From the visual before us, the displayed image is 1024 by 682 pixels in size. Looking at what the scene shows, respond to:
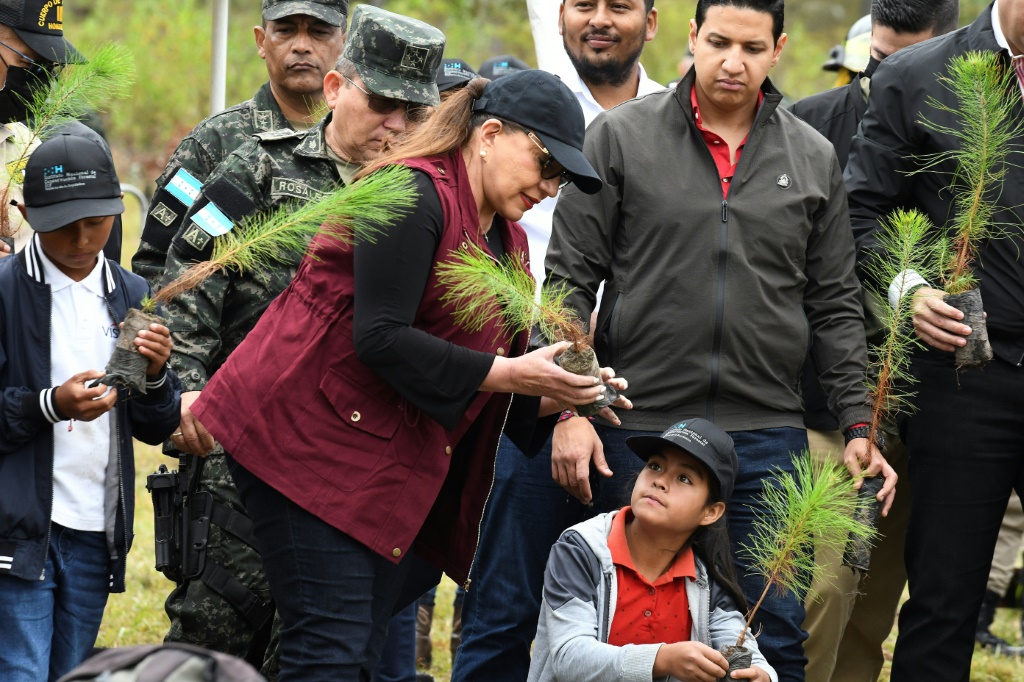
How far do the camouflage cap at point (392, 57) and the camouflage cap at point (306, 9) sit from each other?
0.68m

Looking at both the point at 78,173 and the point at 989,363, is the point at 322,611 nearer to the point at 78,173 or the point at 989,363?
the point at 78,173

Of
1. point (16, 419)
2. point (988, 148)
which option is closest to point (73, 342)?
point (16, 419)

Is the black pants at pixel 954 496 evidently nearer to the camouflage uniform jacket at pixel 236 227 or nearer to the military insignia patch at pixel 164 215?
the camouflage uniform jacket at pixel 236 227

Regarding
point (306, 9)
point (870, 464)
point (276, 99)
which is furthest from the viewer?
point (276, 99)

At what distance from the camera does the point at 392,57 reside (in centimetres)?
359

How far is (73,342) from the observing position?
338cm

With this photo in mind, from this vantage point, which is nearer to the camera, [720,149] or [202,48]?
[720,149]

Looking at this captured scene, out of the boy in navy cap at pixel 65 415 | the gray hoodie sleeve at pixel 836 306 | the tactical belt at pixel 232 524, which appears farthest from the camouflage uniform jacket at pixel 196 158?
the gray hoodie sleeve at pixel 836 306

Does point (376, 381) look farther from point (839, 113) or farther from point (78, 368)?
point (839, 113)

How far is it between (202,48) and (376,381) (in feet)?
51.7

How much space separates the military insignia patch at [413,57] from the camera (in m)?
3.60

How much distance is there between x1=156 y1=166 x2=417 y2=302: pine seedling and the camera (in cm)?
295

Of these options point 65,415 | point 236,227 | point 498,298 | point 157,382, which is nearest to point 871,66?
point 498,298

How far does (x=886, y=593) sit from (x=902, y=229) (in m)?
1.55
